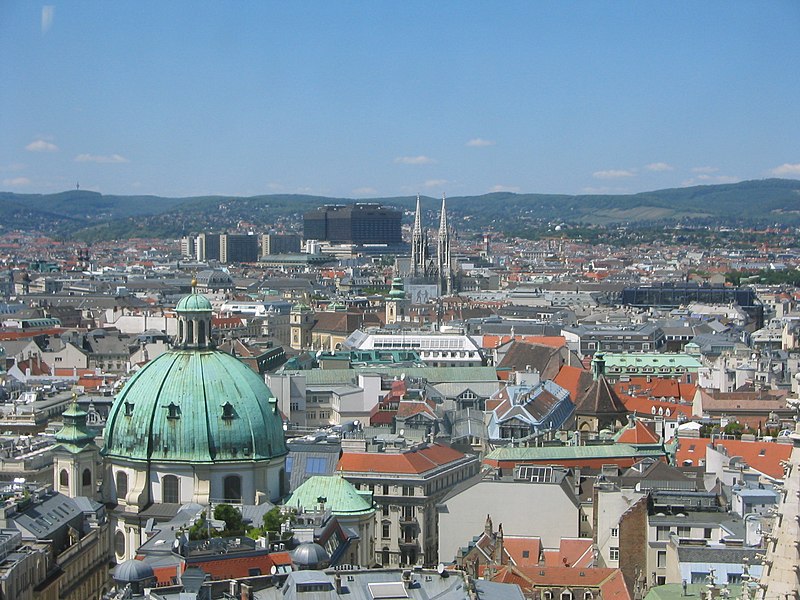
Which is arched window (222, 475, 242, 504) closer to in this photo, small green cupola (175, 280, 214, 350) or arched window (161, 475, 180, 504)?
arched window (161, 475, 180, 504)

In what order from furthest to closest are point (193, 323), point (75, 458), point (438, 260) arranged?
1. point (438, 260)
2. point (193, 323)
3. point (75, 458)

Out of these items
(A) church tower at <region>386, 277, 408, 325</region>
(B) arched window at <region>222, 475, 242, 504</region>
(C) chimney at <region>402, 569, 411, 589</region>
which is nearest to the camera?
(C) chimney at <region>402, 569, 411, 589</region>

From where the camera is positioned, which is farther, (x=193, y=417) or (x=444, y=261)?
(x=444, y=261)

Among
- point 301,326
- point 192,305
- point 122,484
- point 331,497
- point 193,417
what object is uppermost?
point 192,305

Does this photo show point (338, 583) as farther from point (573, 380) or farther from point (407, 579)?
point (573, 380)

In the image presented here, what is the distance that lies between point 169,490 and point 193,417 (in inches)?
75.9

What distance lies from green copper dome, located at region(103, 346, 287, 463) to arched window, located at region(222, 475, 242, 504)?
53cm

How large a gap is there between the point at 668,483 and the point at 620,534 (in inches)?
156

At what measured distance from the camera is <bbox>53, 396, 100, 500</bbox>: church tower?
132 ft

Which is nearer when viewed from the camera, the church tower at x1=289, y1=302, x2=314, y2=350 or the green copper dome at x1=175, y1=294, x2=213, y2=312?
the green copper dome at x1=175, y1=294, x2=213, y2=312

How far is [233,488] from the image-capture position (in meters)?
39.8

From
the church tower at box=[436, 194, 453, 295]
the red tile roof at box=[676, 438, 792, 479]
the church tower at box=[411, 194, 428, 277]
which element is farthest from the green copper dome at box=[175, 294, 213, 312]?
the church tower at box=[411, 194, 428, 277]

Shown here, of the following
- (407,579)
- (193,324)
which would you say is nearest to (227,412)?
(193,324)

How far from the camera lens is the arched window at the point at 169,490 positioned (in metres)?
39.6
